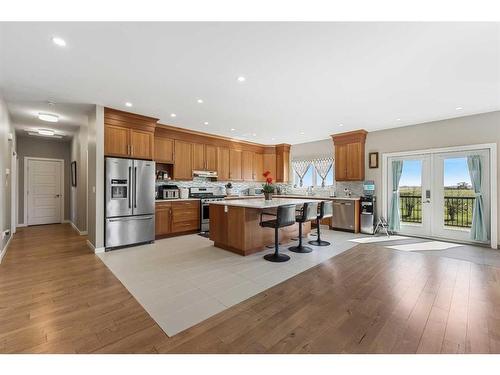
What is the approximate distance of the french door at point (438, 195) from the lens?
194 inches

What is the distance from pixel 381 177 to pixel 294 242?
3.05 meters

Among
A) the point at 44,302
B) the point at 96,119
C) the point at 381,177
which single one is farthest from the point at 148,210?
the point at 381,177

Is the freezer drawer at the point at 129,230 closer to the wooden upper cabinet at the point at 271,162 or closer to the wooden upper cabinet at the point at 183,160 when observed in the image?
the wooden upper cabinet at the point at 183,160

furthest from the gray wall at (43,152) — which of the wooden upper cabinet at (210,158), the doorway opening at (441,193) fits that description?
the doorway opening at (441,193)

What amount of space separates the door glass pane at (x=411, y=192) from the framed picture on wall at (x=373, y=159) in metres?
0.64

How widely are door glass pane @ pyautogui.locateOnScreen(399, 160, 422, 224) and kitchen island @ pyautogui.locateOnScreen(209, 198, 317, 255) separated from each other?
3.13 metres

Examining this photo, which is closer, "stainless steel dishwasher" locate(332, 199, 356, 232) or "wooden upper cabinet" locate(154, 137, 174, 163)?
"wooden upper cabinet" locate(154, 137, 174, 163)

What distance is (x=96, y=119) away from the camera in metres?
4.29

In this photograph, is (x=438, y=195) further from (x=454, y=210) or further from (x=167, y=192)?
(x=167, y=192)

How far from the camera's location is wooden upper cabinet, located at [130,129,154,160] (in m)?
4.78

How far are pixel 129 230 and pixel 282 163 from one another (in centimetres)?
527

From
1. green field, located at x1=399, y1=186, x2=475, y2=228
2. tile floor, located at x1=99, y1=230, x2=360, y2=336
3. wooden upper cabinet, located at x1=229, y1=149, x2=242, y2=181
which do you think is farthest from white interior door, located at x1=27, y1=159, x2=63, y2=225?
green field, located at x1=399, y1=186, x2=475, y2=228

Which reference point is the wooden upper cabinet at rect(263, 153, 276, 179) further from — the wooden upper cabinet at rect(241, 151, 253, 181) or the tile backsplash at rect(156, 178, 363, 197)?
the wooden upper cabinet at rect(241, 151, 253, 181)

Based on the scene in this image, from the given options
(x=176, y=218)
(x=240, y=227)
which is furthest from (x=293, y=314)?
(x=176, y=218)
